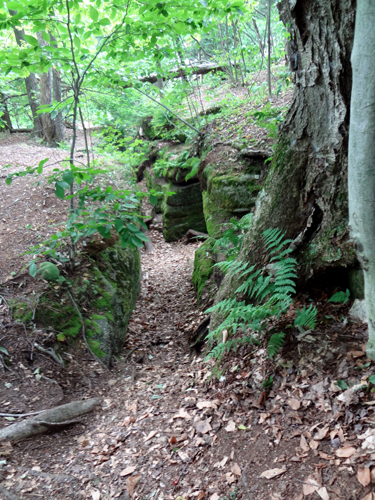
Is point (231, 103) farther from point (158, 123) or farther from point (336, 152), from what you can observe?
point (336, 152)

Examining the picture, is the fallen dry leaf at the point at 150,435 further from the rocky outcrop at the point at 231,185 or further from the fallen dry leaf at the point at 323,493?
the rocky outcrop at the point at 231,185

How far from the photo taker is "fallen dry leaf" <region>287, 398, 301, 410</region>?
7.53 ft

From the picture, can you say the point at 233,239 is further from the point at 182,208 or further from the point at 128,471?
the point at 182,208

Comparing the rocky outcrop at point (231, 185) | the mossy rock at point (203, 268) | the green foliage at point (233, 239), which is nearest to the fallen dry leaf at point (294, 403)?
the green foliage at point (233, 239)

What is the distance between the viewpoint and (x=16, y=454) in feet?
8.89

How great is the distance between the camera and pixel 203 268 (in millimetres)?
6207

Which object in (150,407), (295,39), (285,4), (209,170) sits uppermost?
(285,4)

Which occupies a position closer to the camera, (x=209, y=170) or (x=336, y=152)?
(x=336, y=152)

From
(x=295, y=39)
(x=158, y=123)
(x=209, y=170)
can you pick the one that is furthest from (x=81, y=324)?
(x=158, y=123)

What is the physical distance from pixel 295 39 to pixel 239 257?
224 cm

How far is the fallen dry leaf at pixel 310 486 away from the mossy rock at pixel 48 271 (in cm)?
395

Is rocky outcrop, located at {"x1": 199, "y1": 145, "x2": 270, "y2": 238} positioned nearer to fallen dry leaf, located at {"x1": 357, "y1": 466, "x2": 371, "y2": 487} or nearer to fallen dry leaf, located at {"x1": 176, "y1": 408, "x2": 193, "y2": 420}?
fallen dry leaf, located at {"x1": 176, "y1": 408, "x2": 193, "y2": 420}

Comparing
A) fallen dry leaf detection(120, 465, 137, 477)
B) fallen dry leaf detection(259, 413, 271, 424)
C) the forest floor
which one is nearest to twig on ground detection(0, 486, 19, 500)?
the forest floor

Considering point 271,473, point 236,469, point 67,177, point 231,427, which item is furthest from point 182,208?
point 271,473
